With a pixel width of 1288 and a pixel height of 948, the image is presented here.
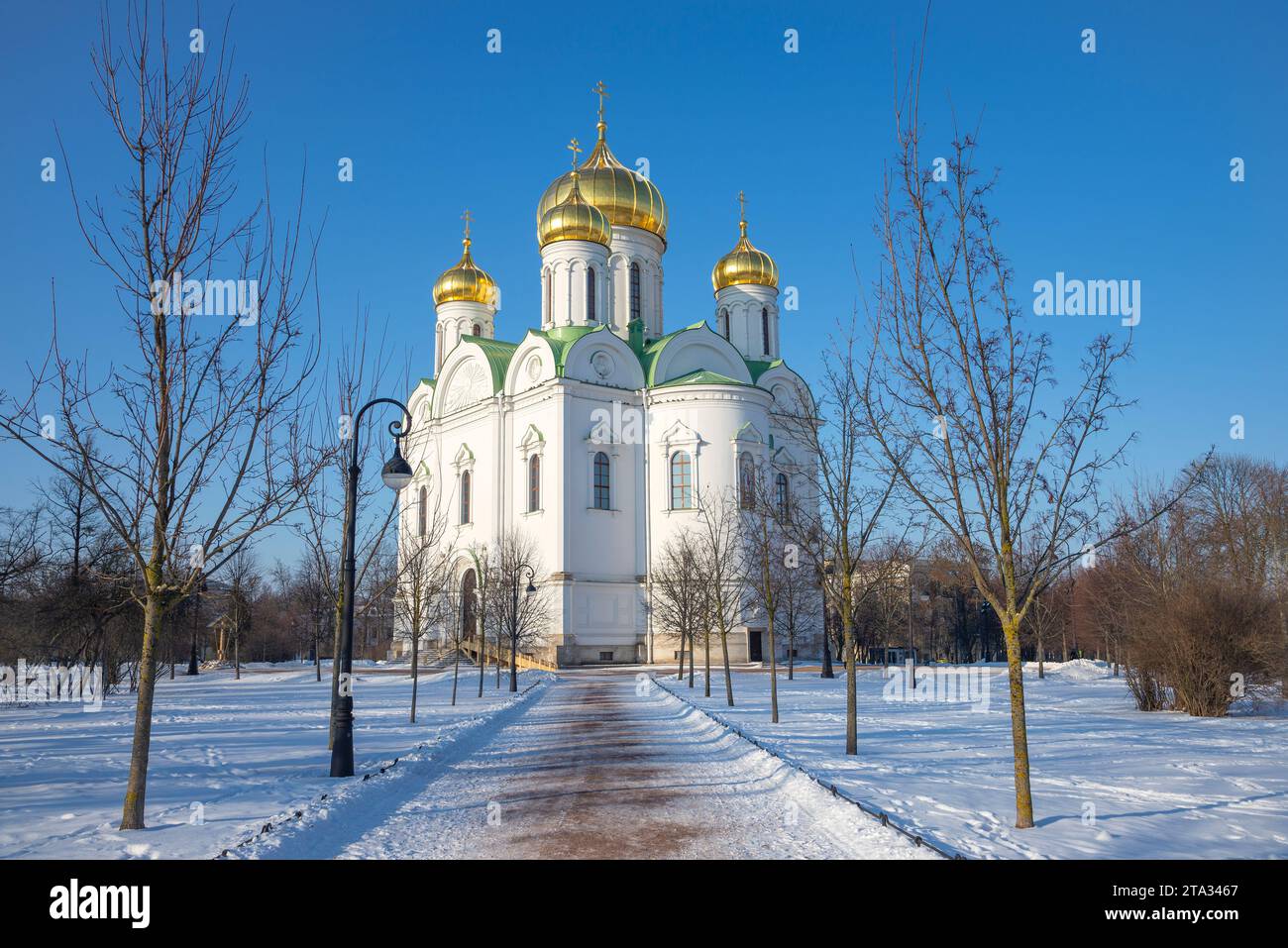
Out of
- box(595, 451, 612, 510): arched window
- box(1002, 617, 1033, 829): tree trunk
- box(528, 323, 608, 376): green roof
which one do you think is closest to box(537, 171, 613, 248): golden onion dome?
box(528, 323, 608, 376): green roof

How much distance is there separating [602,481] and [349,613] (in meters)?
31.5

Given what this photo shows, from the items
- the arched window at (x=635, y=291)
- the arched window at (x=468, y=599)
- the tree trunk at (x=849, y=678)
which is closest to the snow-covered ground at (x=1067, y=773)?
the tree trunk at (x=849, y=678)

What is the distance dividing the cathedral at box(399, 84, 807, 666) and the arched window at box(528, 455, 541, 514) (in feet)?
0.19

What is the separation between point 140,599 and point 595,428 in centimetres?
3392

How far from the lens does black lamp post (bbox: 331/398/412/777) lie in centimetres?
1107

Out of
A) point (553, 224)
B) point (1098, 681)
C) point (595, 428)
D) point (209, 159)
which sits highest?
point (553, 224)

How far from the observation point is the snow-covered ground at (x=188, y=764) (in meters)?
7.84

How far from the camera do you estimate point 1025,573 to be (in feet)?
34.2

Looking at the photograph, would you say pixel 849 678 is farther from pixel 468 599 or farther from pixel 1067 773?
pixel 468 599

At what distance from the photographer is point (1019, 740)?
838cm

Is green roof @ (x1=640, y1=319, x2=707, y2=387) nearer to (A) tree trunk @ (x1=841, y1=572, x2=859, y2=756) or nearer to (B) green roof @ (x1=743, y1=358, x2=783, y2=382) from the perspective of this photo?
(B) green roof @ (x1=743, y1=358, x2=783, y2=382)
